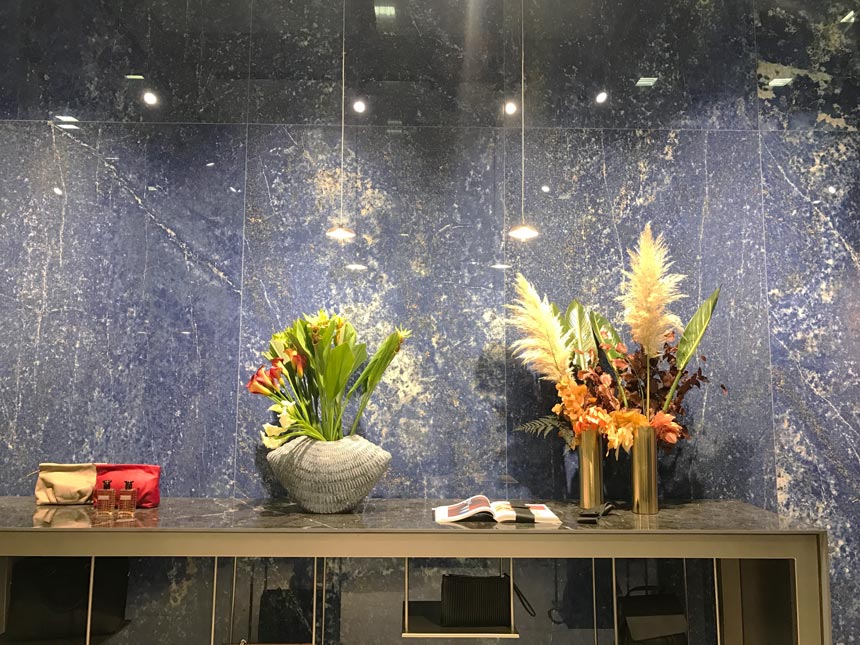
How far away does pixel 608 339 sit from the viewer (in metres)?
2.01

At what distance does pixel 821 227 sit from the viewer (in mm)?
2238

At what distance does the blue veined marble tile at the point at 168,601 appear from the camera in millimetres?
1959

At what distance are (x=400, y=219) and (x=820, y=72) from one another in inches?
59.4

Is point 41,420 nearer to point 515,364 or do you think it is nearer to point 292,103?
point 292,103

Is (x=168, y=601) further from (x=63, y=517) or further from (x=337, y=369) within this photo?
(x=337, y=369)

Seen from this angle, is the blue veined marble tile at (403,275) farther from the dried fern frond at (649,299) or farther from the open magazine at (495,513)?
the dried fern frond at (649,299)

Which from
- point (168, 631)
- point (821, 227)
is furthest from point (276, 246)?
point (821, 227)

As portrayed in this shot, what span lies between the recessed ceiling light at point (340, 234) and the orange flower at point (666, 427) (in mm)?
1087

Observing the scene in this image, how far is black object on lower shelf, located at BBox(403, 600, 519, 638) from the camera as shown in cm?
182

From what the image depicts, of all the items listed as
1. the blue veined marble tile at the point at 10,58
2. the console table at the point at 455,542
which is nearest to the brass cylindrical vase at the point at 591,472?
the console table at the point at 455,542

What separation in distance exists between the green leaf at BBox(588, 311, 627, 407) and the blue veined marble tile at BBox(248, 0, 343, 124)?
3.52 ft

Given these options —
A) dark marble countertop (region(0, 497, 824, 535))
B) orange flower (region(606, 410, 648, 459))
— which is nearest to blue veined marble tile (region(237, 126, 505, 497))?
dark marble countertop (region(0, 497, 824, 535))

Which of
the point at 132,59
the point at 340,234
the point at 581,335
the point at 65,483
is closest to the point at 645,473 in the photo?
the point at 581,335

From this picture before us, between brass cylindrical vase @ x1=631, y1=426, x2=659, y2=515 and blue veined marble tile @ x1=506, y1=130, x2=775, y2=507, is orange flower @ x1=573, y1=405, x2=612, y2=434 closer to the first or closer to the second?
brass cylindrical vase @ x1=631, y1=426, x2=659, y2=515
